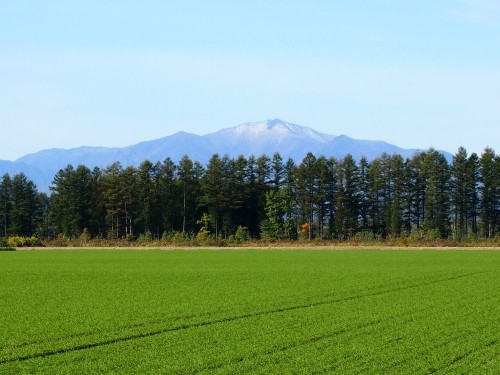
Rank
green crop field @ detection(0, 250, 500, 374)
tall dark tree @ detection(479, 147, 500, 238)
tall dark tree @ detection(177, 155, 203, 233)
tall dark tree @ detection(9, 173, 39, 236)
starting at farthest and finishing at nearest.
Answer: tall dark tree @ detection(9, 173, 39, 236) → tall dark tree @ detection(177, 155, 203, 233) → tall dark tree @ detection(479, 147, 500, 238) → green crop field @ detection(0, 250, 500, 374)

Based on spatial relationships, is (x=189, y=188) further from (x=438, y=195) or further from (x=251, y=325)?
(x=251, y=325)

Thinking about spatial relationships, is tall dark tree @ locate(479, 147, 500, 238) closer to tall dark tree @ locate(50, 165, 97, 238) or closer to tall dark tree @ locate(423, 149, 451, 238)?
tall dark tree @ locate(423, 149, 451, 238)

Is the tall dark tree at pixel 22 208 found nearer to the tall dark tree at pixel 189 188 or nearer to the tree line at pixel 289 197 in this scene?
the tree line at pixel 289 197

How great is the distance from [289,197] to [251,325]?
8698 cm

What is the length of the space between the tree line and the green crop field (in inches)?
2690

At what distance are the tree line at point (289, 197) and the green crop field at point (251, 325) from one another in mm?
68338

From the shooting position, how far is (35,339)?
54.3ft

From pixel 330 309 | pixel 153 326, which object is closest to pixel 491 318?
pixel 330 309

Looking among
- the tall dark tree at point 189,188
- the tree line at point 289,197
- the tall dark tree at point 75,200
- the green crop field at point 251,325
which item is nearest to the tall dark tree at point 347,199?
the tree line at point 289,197

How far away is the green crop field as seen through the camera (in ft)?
45.4

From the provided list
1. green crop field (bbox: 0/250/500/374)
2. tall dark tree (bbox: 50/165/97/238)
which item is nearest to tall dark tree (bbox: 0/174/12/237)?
tall dark tree (bbox: 50/165/97/238)

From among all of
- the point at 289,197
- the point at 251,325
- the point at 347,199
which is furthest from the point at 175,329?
the point at 347,199

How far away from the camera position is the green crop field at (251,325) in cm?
1384

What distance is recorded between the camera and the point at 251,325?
18.5 meters
